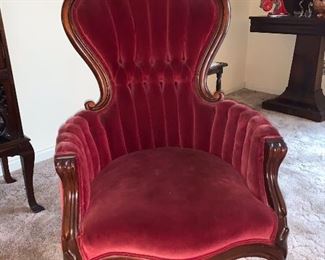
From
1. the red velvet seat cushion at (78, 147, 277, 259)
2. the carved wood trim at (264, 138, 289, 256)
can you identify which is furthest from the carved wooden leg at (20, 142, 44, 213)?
the carved wood trim at (264, 138, 289, 256)

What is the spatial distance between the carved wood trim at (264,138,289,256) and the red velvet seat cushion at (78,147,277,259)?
0.03 m

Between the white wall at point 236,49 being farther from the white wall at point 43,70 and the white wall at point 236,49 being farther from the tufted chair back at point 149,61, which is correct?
the tufted chair back at point 149,61

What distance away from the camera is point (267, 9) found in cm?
311

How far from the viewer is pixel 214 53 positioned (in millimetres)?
1291

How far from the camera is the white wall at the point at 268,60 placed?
11.1 ft

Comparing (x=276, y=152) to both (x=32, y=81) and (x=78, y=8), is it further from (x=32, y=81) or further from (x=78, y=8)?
(x=32, y=81)

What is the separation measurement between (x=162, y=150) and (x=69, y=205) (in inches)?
17.8

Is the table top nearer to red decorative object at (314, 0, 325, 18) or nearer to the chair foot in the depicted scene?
Result: red decorative object at (314, 0, 325, 18)

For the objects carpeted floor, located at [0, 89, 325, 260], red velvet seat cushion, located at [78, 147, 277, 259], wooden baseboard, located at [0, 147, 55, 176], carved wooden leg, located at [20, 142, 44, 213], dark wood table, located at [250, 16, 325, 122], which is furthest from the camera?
dark wood table, located at [250, 16, 325, 122]

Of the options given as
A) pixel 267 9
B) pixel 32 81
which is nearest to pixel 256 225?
pixel 32 81

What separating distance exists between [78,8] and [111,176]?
590 millimetres

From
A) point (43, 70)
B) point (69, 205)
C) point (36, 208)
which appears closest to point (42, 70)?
point (43, 70)

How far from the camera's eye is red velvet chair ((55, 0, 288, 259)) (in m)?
0.88

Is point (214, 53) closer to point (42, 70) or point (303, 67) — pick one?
point (42, 70)
